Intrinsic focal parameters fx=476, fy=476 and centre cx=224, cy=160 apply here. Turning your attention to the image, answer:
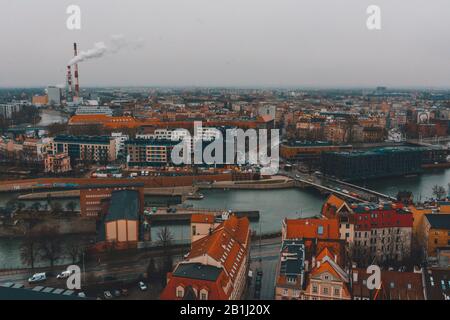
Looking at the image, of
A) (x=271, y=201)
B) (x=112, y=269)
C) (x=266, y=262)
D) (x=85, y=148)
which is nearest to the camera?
(x=112, y=269)

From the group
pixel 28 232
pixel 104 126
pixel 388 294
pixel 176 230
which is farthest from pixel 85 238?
pixel 104 126

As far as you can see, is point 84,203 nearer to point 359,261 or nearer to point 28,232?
point 28,232

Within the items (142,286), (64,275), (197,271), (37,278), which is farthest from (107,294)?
(197,271)

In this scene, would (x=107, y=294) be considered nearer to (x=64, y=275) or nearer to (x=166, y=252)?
(x=64, y=275)

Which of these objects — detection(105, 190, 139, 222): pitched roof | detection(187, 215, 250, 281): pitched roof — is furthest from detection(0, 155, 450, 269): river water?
detection(187, 215, 250, 281): pitched roof

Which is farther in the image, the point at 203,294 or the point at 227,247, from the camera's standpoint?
the point at 227,247

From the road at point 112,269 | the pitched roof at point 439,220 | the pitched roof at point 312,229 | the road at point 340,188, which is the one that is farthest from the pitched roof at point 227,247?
the road at point 340,188

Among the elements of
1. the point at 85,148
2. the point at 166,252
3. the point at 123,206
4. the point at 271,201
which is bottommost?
the point at 271,201

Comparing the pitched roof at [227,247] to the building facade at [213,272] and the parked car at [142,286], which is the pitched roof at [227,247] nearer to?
the building facade at [213,272]
